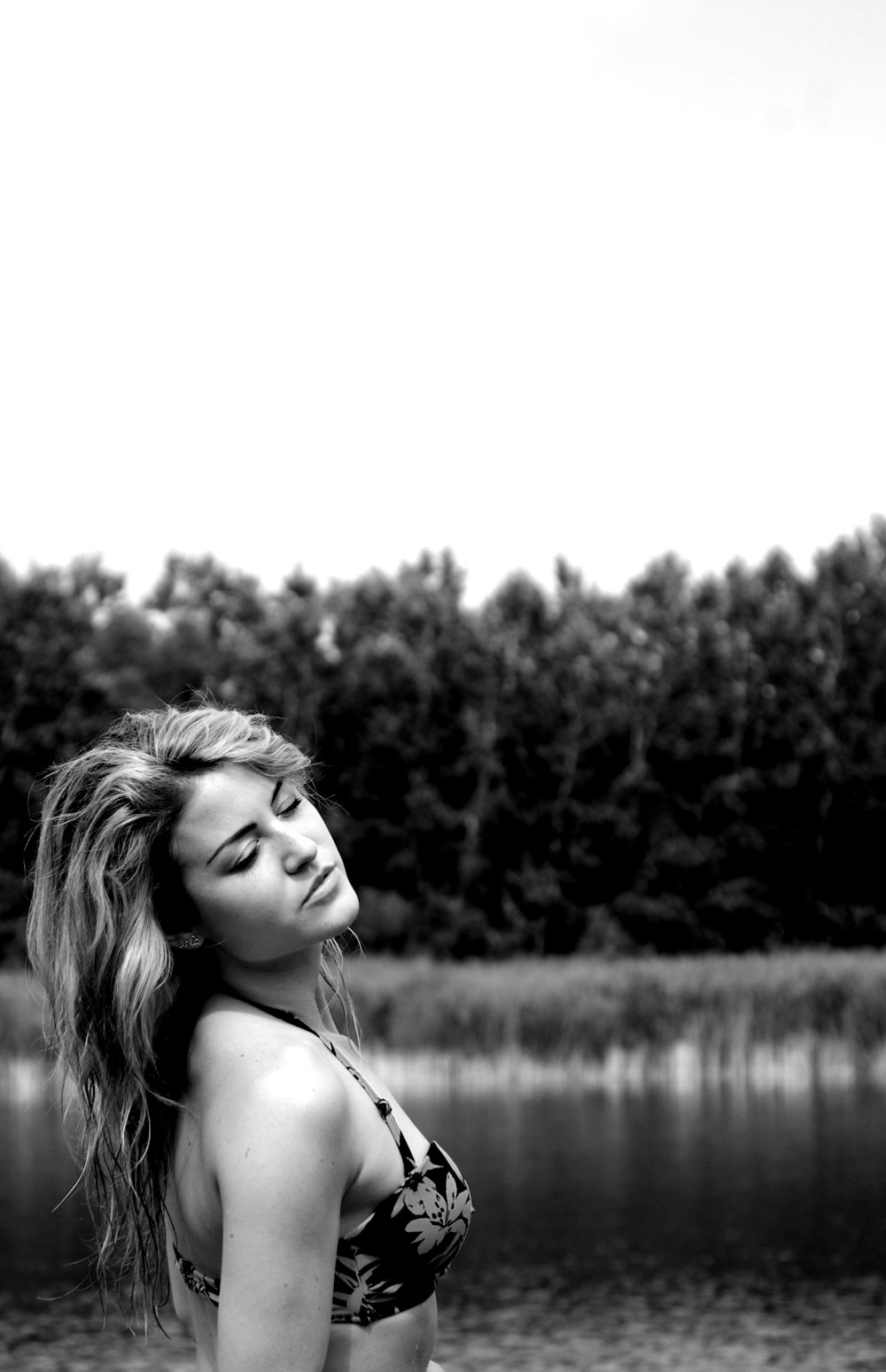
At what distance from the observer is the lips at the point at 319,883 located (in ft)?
5.74

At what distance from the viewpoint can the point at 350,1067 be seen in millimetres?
1749

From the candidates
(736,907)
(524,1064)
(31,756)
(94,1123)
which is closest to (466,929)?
(736,907)

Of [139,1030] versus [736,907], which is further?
[736,907]

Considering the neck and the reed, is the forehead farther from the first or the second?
the reed

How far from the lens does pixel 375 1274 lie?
1706mm

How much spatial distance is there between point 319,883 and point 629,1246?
1068 centimetres

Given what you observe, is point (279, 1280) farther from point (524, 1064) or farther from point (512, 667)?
point (512, 667)

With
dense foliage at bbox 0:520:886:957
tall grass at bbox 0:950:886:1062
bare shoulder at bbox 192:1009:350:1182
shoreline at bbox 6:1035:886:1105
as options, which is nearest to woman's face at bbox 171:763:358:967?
bare shoulder at bbox 192:1009:350:1182

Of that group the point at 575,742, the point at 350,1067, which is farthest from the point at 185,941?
the point at 575,742

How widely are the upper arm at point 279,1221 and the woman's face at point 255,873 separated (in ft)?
0.68

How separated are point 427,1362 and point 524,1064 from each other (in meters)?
19.4

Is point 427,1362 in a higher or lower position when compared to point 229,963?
lower

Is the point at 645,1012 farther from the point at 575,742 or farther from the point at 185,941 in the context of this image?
the point at 185,941

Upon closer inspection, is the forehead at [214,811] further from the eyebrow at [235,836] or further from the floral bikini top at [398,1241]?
the floral bikini top at [398,1241]
